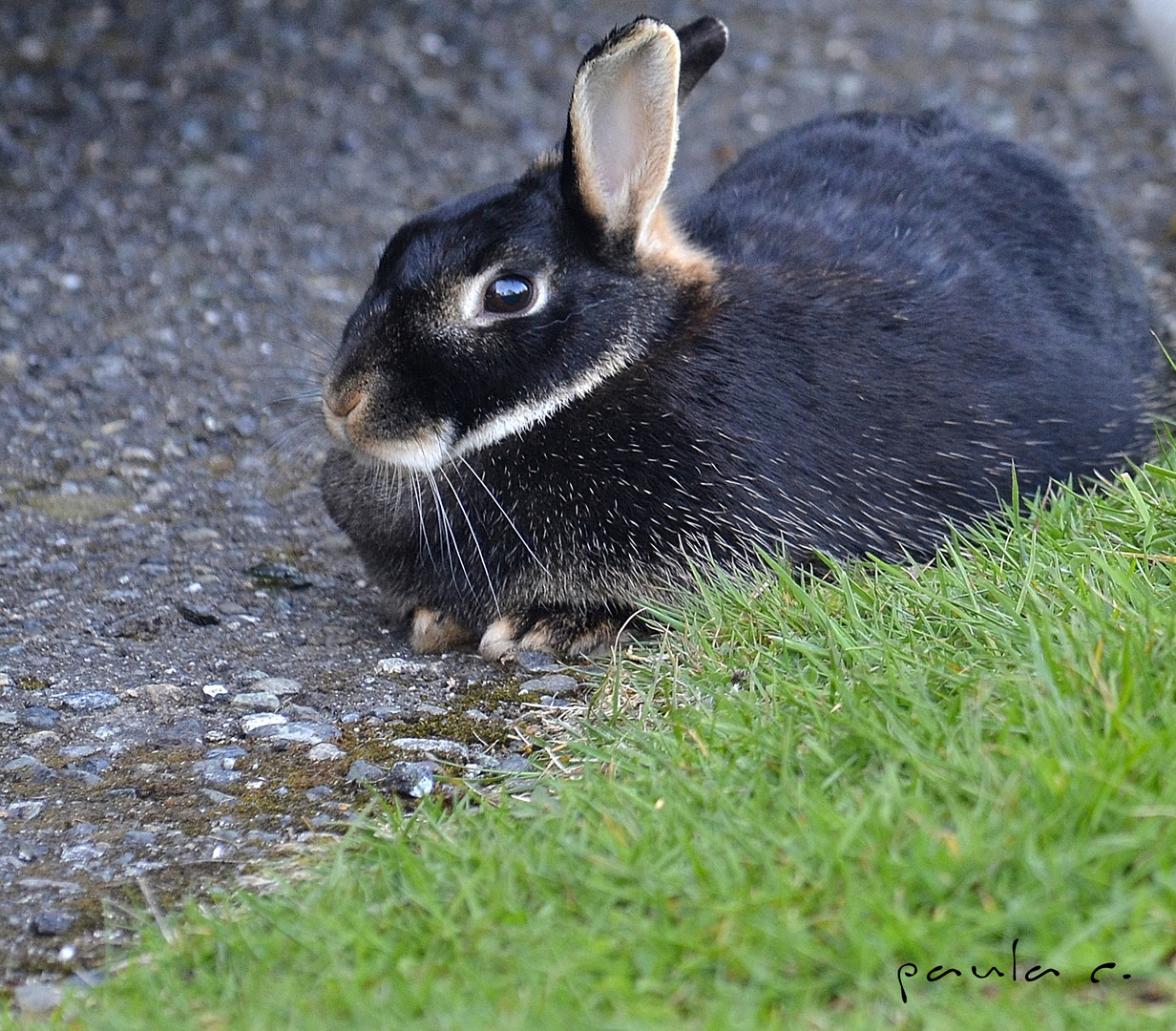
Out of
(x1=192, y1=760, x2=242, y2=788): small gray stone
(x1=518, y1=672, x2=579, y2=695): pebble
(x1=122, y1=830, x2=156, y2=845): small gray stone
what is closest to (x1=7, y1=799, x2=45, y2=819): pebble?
(x1=122, y1=830, x2=156, y2=845): small gray stone

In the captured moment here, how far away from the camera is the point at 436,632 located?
15.0 ft

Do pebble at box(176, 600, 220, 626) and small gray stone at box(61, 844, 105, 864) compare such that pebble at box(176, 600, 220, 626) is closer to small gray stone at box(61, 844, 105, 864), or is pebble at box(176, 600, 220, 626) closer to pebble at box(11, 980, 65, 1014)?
small gray stone at box(61, 844, 105, 864)

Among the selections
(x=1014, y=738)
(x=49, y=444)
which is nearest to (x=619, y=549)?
(x=1014, y=738)

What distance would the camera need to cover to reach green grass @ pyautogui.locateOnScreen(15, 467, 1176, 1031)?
249 cm

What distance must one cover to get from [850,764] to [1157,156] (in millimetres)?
6782

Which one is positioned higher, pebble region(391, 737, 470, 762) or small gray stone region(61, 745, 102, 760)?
small gray stone region(61, 745, 102, 760)

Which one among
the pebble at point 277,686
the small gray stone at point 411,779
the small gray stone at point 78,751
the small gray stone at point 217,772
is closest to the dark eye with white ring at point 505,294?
the pebble at point 277,686

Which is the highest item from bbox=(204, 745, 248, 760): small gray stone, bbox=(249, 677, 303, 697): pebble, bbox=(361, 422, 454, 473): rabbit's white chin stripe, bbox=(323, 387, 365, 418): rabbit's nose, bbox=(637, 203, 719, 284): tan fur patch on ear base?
bbox=(637, 203, 719, 284): tan fur patch on ear base

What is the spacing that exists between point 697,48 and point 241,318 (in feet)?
10.6

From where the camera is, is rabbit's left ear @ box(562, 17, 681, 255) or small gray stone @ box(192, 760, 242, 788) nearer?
small gray stone @ box(192, 760, 242, 788)

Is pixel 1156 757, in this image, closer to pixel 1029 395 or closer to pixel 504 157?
pixel 1029 395

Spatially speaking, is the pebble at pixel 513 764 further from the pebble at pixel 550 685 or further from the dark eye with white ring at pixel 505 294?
the dark eye with white ring at pixel 505 294

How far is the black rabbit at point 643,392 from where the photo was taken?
4.24 metres
